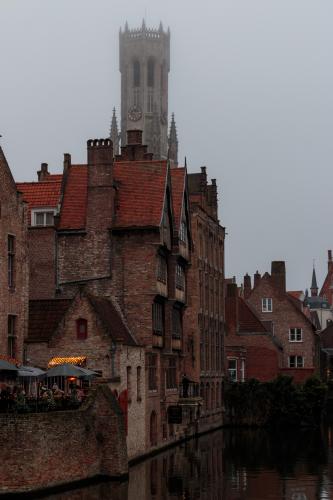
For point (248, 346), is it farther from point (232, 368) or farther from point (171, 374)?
point (171, 374)

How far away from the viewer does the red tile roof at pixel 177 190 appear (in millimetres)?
61969

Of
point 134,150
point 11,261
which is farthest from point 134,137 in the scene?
point 11,261

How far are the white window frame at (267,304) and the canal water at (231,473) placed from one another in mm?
28605

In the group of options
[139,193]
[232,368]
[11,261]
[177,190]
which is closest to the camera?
[11,261]

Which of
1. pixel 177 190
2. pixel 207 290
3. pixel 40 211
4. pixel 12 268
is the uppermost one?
pixel 177 190

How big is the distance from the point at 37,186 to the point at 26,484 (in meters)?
26.3

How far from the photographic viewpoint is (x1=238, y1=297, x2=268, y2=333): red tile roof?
291 feet

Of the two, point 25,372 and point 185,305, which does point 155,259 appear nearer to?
point 185,305

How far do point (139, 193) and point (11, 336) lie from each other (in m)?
12.7

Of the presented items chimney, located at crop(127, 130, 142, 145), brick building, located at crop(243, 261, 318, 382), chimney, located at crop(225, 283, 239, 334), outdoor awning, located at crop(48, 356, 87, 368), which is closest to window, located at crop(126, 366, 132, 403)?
outdoor awning, located at crop(48, 356, 87, 368)

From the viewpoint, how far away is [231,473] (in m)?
47.6

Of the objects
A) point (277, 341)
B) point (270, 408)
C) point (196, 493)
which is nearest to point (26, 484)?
point (196, 493)

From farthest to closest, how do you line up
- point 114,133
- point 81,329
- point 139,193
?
point 114,133 < point 139,193 < point 81,329

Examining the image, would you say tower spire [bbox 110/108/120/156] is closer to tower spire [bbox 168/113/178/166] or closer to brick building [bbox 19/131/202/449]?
tower spire [bbox 168/113/178/166]
